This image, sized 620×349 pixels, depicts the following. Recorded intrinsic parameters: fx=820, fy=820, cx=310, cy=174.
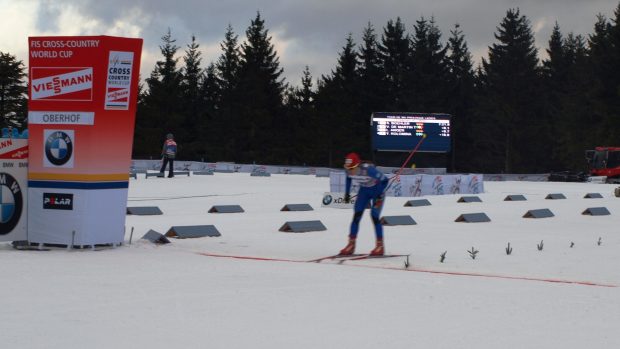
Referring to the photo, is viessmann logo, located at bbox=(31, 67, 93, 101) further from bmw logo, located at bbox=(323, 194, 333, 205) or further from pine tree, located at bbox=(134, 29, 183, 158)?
pine tree, located at bbox=(134, 29, 183, 158)

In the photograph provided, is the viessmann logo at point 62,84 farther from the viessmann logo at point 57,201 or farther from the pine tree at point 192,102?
the pine tree at point 192,102

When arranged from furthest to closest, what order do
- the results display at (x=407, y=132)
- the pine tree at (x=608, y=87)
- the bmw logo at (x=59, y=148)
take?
the pine tree at (x=608, y=87) → the results display at (x=407, y=132) → the bmw logo at (x=59, y=148)

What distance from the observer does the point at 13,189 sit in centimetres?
1348

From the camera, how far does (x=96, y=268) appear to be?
11.4 meters

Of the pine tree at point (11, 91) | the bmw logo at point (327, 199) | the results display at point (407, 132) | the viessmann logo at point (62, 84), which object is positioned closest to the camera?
the viessmann logo at point (62, 84)

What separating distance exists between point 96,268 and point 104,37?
13.1ft

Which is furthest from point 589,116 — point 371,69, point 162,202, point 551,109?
point 162,202

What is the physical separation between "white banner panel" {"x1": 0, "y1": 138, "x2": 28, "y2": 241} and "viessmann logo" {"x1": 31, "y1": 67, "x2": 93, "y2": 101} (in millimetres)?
914

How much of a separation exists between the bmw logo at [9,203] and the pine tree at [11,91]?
6009 cm

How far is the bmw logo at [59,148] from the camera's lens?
13.4 m

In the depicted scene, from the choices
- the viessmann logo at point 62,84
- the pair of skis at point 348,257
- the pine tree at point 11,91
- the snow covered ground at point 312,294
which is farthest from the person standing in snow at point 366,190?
the pine tree at point 11,91

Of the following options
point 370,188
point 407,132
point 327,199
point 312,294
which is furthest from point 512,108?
point 312,294

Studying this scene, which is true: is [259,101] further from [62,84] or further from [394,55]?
[62,84]

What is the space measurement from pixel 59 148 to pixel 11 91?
203 ft
